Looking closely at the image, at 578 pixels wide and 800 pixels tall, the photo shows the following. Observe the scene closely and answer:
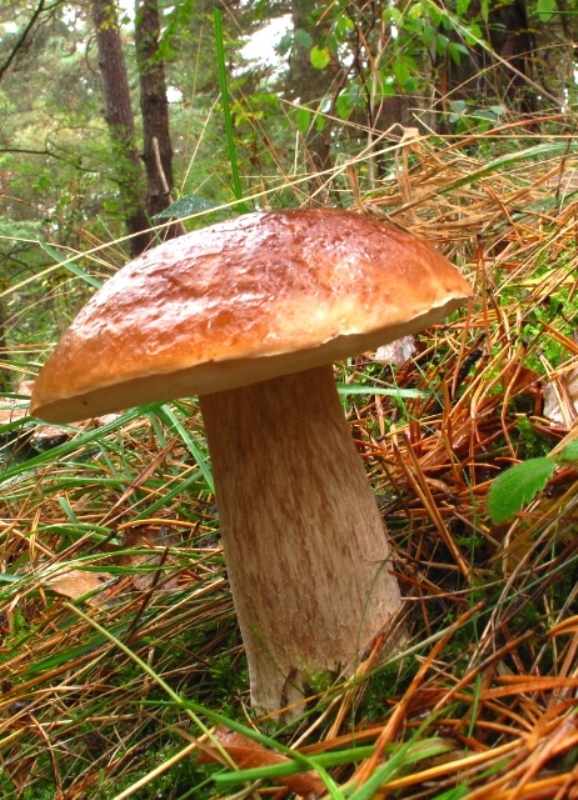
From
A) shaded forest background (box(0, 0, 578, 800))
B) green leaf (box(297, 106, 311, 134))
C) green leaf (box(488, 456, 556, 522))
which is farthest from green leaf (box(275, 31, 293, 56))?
green leaf (box(488, 456, 556, 522))

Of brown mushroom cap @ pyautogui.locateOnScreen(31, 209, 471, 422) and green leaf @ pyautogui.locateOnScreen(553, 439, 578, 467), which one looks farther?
green leaf @ pyautogui.locateOnScreen(553, 439, 578, 467)

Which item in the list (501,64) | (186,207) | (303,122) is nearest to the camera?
(186,207)

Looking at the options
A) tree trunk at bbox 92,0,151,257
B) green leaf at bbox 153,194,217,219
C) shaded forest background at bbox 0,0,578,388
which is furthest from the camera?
tree trunk at bbox 92,0,151,257

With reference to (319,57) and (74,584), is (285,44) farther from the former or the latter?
(74,584)

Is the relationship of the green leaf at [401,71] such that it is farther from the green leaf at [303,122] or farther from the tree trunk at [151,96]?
the tree trunk at [151,96]

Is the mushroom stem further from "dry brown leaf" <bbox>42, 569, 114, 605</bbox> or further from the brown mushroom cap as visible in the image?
"dry brown leaf" <bbox>42, 569, 114, 605</bbox>

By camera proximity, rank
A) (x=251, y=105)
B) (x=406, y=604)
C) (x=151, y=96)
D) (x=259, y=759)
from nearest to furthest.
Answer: (x=259, y=759)
(x=406, y=604)
(x=251, y=105)
(x=151, y=96)

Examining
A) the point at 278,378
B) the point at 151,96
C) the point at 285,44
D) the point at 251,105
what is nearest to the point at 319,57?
the point at 285,44
